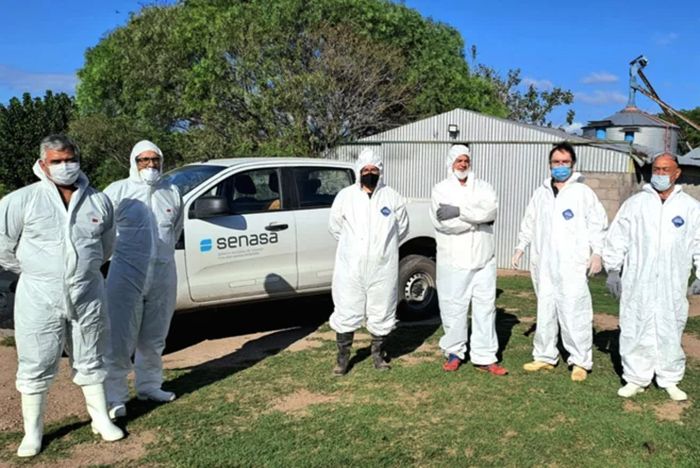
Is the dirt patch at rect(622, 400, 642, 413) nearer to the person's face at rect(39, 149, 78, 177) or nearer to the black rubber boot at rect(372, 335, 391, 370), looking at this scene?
the black rubber boot at rect(372, 335, 391, 370)

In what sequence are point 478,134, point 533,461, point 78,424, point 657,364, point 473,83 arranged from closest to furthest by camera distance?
point 533,461 → point 78,424 → point 657,364 → point 478,134 → point 473,83

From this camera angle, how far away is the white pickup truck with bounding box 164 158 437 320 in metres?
6.40

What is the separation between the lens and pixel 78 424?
4.65 meters

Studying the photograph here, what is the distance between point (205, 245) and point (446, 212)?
2.28 meters

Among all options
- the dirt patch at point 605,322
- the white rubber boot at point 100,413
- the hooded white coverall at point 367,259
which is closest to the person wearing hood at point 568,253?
the hooded white coverall at point 367,259

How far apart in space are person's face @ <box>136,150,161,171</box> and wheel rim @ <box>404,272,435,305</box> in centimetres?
383

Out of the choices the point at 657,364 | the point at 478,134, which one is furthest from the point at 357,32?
the point at 657,364

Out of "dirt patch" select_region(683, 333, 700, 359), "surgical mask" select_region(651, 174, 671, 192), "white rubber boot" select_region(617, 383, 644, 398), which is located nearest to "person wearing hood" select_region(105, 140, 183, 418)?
"white rubber boot" select_region(617, 383, 644, 398)

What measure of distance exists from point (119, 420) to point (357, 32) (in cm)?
1664

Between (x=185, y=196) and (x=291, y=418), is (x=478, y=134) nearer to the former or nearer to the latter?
(x=185, y=196)

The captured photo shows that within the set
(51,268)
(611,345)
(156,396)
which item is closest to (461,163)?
(611,345)

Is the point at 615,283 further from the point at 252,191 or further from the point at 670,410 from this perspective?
the point at 252,191

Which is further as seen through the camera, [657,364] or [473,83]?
[473,83]

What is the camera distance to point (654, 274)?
16.9 ft
